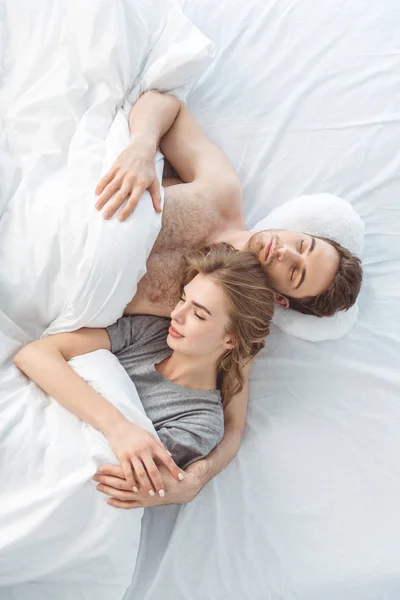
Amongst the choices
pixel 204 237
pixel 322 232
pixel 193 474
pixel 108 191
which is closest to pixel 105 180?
pixel 108 191

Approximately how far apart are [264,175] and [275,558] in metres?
0.89

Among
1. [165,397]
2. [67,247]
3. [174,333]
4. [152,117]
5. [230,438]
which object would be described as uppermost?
[152,117]

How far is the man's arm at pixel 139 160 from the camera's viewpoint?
4.07 ft

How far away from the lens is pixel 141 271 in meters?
1.27

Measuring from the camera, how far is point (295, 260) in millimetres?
1315

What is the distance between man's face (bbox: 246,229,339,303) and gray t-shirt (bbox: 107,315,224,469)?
0.26 m

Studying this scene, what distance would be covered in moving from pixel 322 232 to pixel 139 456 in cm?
66

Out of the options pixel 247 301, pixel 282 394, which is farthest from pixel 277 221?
pixel 282 394

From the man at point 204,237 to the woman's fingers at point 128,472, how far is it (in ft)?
0.48

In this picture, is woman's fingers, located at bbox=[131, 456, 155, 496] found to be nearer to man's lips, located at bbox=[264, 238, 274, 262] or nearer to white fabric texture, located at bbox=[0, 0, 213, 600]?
white fabric texture, located at bbox=[0, 0, 213, 600]

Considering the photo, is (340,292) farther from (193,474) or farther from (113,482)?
(113,482)

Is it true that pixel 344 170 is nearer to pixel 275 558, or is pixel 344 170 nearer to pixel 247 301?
pixel 247 301

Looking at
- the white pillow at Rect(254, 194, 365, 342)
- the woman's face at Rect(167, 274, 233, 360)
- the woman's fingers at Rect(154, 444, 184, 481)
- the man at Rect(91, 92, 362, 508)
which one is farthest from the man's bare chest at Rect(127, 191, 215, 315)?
the woman's fingers at Rect(154, 444, 184, 481)

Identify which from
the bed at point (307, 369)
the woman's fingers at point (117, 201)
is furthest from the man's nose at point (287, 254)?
the woman's fingers at point (117, 201)
